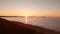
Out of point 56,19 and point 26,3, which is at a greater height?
point 26,3

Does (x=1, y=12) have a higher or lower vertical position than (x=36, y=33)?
higher

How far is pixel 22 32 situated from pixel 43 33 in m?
0.20

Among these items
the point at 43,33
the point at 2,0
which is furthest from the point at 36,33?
the point at 2,0

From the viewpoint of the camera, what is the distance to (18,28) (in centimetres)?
97

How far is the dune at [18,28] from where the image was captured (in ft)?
3.16

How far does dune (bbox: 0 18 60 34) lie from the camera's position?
96 cm

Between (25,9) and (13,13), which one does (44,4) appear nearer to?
(25,9)

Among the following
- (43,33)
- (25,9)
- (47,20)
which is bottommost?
(43,33)

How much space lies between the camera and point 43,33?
958mm

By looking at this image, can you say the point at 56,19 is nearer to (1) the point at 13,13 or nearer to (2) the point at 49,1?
(2) the point at 49,1

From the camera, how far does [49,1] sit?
101cm

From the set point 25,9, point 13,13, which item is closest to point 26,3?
point 25,9

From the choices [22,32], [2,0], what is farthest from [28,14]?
[2,0]

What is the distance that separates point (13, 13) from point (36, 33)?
0.97 feet
